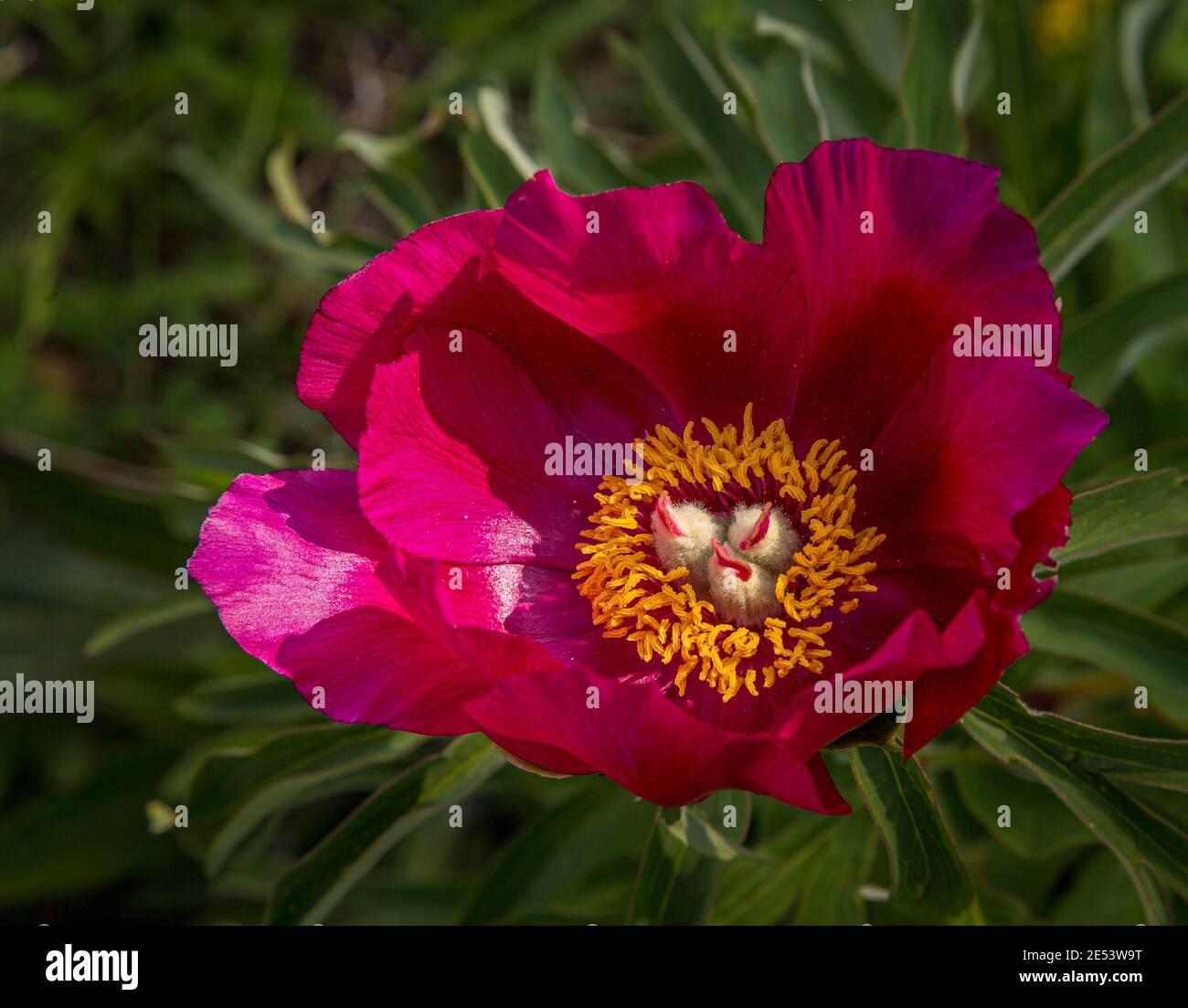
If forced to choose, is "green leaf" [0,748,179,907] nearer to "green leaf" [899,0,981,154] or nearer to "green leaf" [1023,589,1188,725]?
"green leaf" [1023,589,1188,725]

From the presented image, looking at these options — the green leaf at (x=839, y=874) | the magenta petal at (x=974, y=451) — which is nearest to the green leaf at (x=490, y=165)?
the magenta petal at (x=974, y=451)

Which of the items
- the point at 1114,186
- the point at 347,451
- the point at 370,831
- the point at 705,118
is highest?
the point at 705,118

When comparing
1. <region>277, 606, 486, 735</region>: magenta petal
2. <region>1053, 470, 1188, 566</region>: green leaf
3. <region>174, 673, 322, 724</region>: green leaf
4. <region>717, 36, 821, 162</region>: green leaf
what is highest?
<region>717, 36, 821, 162</region>: green leaf

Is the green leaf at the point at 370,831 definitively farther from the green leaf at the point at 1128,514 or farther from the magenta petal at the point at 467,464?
the green leaf at the point at 1128,514

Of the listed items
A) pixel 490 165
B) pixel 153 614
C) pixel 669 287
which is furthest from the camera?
pixel 153 614

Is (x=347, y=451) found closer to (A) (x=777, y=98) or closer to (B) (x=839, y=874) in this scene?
(A) (x=777, y=98)

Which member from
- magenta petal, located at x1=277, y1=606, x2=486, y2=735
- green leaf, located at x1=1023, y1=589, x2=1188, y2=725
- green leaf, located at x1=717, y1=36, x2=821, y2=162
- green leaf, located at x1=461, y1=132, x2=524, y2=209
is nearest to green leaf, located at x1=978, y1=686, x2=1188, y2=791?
green leaf, located at x1=1023, y1=589, x2=1188, y2=725

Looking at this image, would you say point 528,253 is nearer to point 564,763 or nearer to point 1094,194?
point 564,763

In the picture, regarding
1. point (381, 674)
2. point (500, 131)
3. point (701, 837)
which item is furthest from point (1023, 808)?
point (500, 131)
